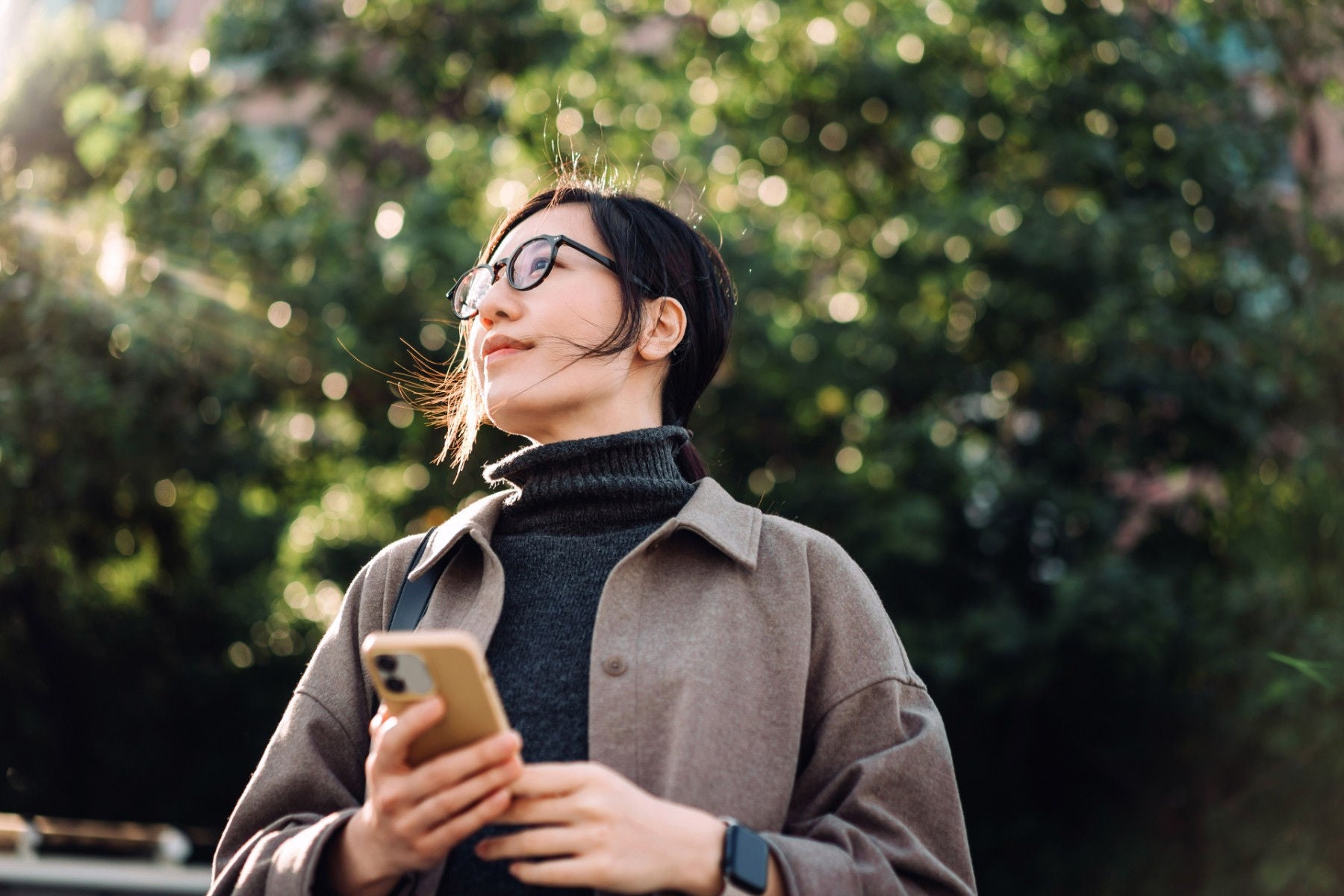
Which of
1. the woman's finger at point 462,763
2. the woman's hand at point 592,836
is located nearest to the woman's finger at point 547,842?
the woman's hand at point 592,836

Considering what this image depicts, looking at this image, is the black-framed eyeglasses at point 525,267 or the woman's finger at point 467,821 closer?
the woman's finger at point 467,821

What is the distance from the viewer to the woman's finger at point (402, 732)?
4.21ft

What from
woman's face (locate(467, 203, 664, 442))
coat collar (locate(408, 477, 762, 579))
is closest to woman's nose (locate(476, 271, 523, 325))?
woman's face (locate(467, 203, 664, 442))

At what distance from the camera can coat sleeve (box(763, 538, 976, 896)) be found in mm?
1539

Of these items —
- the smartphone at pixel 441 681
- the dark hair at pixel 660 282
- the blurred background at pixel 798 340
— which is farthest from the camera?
the blurred background at pixel 798 340

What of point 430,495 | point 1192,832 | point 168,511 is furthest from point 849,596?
point 168,511

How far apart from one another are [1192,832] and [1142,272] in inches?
134

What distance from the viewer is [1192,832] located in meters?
6.18

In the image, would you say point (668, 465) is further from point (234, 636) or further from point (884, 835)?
point (234, 636)

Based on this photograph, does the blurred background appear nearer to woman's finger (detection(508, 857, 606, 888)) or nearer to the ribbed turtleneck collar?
the ribbed turtleneck collar

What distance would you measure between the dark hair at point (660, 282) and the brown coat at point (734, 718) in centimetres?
31

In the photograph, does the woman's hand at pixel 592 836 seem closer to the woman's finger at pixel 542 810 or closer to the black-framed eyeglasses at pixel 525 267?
the woman's finger at pixel 542 810

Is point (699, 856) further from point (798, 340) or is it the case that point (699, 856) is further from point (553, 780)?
point (798, 340)

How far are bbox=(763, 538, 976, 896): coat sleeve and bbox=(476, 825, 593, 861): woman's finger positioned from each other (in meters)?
0.25
